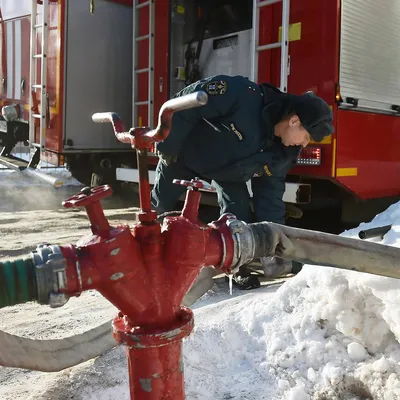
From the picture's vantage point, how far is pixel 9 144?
7.72 metres

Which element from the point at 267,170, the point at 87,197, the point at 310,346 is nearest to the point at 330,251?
the point at 87,197

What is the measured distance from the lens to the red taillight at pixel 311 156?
4.16 meters

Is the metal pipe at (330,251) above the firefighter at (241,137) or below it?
below

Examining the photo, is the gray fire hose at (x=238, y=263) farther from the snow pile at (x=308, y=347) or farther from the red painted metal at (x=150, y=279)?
the snow pile at (x=308, y=347)

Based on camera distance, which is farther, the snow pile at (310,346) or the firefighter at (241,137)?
the firefighter at (241,137)

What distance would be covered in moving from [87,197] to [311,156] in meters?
3.34

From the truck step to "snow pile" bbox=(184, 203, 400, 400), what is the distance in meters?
4.96

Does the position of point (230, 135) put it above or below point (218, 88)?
below

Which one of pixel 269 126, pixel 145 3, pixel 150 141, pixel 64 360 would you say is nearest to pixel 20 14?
pixel 145 3

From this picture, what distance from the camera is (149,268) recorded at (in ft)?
3.89

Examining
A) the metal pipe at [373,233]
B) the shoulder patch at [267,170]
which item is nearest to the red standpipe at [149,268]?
the metal pipe at [373,233]

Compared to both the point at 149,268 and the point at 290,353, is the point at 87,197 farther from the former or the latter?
the point at 290,353

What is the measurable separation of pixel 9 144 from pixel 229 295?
18.5 feet

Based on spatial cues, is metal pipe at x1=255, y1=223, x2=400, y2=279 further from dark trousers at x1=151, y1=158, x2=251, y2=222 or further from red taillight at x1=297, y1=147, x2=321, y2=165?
red taillight at x1=297, y1=147, x2=321, y2=165
